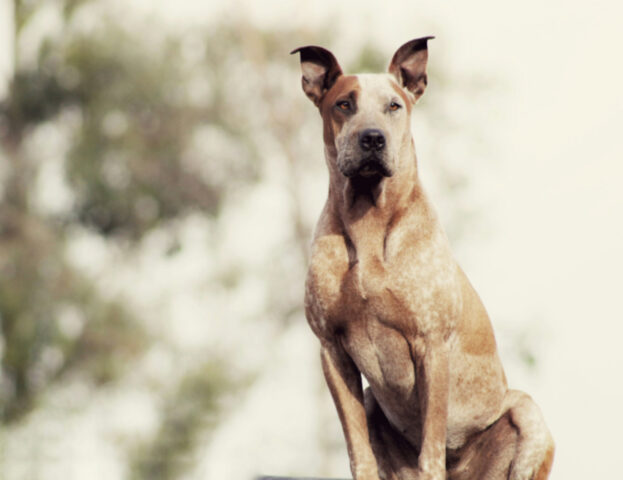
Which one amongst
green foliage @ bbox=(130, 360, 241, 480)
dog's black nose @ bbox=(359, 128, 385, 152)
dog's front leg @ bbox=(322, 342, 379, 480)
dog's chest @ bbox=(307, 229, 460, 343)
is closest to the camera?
dog's black nose @ bbox=(359, 128, 385, 152)

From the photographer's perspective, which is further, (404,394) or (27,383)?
(27,383)

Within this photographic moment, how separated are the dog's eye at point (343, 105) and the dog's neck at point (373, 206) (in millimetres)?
181

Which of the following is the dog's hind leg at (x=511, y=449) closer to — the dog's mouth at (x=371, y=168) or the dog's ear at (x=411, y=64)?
the dog's mouth at (x=371, y=168)

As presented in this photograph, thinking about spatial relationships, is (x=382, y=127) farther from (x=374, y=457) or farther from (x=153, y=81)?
(x=153, y=81)

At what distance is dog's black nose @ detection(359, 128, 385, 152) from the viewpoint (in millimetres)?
3389

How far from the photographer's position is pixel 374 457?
3703 mm

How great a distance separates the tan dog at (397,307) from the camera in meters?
3.53

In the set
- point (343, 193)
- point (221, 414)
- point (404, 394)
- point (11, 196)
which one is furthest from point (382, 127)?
point (11, 196)

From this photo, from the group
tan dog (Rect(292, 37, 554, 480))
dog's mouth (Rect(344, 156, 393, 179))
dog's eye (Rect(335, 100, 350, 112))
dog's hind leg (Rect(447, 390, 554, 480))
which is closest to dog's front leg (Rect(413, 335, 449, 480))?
tan dog (Rect(292, 37, 554, 480))

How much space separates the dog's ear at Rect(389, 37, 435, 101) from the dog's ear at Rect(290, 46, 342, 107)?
0.24m

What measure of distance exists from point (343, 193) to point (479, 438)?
1178 millimetres

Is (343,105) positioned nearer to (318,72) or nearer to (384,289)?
(318,72)

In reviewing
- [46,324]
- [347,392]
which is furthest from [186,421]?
[347,392]

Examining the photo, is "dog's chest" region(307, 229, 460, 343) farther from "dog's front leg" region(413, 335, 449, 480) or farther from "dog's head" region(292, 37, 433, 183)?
"dog's head" region(292, 37, 433, 183)
